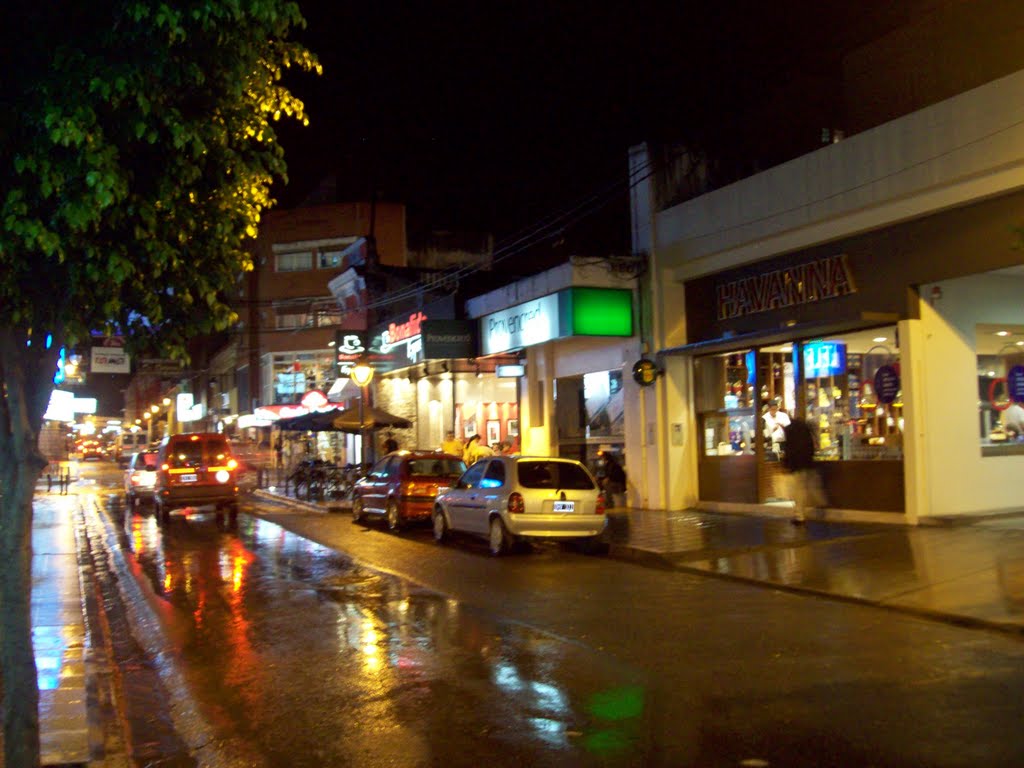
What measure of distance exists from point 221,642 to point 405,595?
289 centimetres

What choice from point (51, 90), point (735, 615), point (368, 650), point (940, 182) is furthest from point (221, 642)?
point (940, 182)

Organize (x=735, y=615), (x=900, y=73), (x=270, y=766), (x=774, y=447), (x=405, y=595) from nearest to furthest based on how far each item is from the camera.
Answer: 1. (x=270, y=766)
2. (x=735, y=615)
3. (x=405, y=595)
4. (x=900, y=73)
5. (x=774, y=447)

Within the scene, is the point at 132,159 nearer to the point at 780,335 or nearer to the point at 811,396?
the point at 780,335

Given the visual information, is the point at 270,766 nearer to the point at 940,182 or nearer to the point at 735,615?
the point at 735,615

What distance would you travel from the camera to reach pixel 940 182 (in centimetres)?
1487

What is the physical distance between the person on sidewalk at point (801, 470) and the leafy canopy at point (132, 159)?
38.4 feet

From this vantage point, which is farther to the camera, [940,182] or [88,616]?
[940,182]

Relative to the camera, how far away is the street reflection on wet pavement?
20.4 feet

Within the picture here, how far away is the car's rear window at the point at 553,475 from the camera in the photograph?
15.3m

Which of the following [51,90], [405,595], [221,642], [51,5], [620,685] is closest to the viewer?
[51,90]

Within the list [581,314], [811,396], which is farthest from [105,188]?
[581,314]

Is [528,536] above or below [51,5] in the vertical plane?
below

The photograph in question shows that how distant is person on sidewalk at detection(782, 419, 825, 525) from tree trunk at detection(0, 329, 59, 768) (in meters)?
12.7

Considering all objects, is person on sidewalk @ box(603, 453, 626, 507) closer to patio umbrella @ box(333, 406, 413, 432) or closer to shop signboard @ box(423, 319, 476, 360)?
shop signboard @ box(423, 319, 476, 360)
